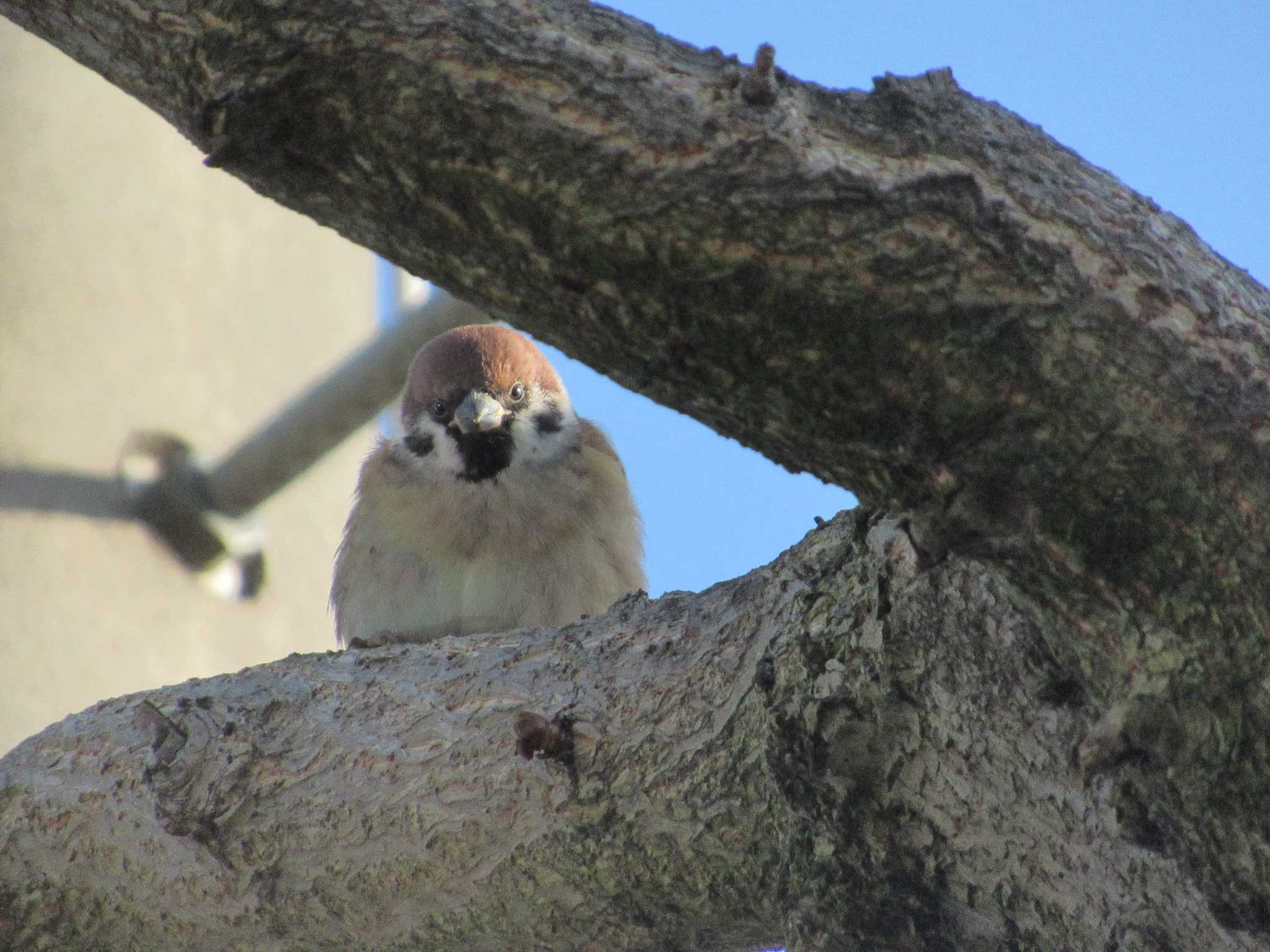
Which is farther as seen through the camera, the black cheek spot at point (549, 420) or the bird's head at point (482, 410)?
the black cheek spot at point (549, 420)

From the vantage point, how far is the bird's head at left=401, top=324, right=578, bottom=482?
3.99m

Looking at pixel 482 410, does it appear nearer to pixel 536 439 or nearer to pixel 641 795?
pixel 536 439

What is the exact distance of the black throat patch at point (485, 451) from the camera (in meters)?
3.98

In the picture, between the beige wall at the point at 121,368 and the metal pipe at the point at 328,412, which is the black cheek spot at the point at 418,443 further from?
the beige wall at the point at 121,368

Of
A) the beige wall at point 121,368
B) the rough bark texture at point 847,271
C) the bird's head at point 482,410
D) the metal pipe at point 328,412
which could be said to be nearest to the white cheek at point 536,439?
the bird's head at point 482,410

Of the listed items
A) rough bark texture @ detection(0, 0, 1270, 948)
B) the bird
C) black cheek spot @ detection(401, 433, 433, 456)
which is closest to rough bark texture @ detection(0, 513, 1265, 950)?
rough bark texture @ detection(0, 0, 1270, 948)

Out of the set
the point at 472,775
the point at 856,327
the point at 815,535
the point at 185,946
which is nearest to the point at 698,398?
the point at 856,327

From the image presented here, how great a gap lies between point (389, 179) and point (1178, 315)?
79 cm

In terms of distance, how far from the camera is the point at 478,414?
3.93 m

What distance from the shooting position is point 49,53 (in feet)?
21.1

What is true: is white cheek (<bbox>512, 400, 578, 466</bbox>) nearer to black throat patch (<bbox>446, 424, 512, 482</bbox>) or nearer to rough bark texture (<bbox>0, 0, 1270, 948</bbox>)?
black throat patch (<bbox>446, 424, 512, 482</bbox>)

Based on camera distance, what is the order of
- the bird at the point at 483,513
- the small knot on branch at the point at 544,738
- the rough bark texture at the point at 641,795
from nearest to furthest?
the rough bark texture at the point at 641,795 < the small knot on branch at the point at 544,738 < the bird at the point at 483,513

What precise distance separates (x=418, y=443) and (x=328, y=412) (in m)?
0.99

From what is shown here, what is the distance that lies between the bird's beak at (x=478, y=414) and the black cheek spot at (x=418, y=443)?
0.50 ft
